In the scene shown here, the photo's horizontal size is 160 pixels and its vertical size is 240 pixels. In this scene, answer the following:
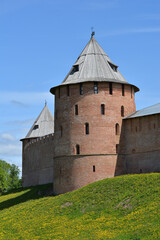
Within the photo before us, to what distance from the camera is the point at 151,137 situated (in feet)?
134

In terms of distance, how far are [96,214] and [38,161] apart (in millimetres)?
26304

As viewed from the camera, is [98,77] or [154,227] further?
[98,77]

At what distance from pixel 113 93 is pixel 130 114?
2.53m

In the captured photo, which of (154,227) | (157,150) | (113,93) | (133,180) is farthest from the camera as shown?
(113,93)

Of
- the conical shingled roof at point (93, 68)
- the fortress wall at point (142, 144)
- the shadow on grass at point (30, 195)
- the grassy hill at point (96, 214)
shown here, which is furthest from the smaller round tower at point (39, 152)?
the fortress wall at point (142, 144)

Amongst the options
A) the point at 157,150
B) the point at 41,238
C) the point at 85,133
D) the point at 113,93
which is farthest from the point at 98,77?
the point at 41,238

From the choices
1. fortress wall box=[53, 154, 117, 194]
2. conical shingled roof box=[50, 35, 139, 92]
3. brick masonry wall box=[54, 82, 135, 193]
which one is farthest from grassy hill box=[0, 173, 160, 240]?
conical shingled roof box=[50, 35, 139, 92]

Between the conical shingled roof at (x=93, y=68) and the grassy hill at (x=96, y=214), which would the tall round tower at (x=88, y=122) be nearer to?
the conical shingled roof at (x=93, y=68)

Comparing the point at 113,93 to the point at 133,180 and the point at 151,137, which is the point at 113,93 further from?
the point at 133,180

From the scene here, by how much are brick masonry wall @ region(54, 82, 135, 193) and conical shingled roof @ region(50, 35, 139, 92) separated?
0.72 m

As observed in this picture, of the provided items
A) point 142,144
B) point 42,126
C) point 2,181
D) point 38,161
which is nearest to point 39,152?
point 38,161

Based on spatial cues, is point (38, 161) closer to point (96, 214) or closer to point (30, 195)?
point (30, 195)

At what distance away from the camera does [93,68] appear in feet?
147

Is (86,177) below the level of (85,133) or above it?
below
